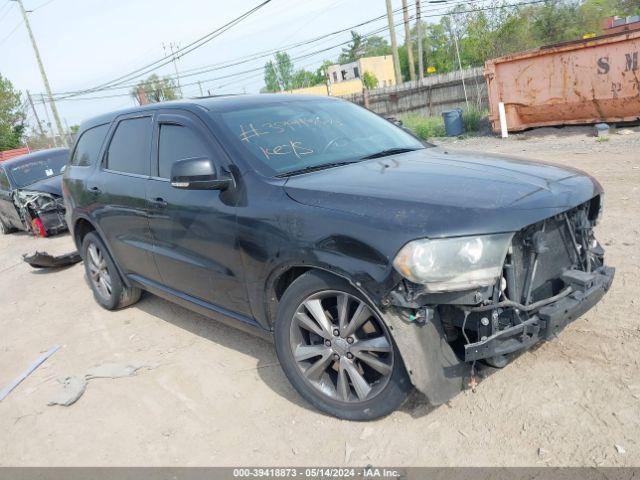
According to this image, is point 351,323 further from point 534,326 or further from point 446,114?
point 446,114

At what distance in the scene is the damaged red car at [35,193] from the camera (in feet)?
33.6

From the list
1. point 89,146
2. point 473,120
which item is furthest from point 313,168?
point 473,120

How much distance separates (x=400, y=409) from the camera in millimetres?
3008

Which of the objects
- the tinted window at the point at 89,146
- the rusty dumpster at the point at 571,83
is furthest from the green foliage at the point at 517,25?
the tinted window at the point at 89,146

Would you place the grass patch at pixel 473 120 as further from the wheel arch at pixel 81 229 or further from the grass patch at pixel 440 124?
the wheel arch at pixel 81 229

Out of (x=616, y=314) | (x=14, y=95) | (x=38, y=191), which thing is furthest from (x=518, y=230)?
(x=14, y=95)

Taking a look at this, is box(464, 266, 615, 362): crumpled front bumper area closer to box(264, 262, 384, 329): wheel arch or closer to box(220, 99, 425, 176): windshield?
box(264, 262, 384, 329): wheel arch

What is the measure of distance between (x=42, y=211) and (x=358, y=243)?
9.45 metres

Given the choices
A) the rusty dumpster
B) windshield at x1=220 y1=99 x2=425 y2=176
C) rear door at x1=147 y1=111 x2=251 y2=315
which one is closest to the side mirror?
rear door at x1=147 y1=111 x2=251 y2=315

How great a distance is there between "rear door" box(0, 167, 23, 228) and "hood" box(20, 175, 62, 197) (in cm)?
64

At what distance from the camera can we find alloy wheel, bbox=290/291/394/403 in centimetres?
272

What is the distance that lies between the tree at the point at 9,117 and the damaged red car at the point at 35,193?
129 ft

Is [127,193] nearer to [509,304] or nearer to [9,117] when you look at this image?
[509,304]

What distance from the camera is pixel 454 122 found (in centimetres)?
1672
